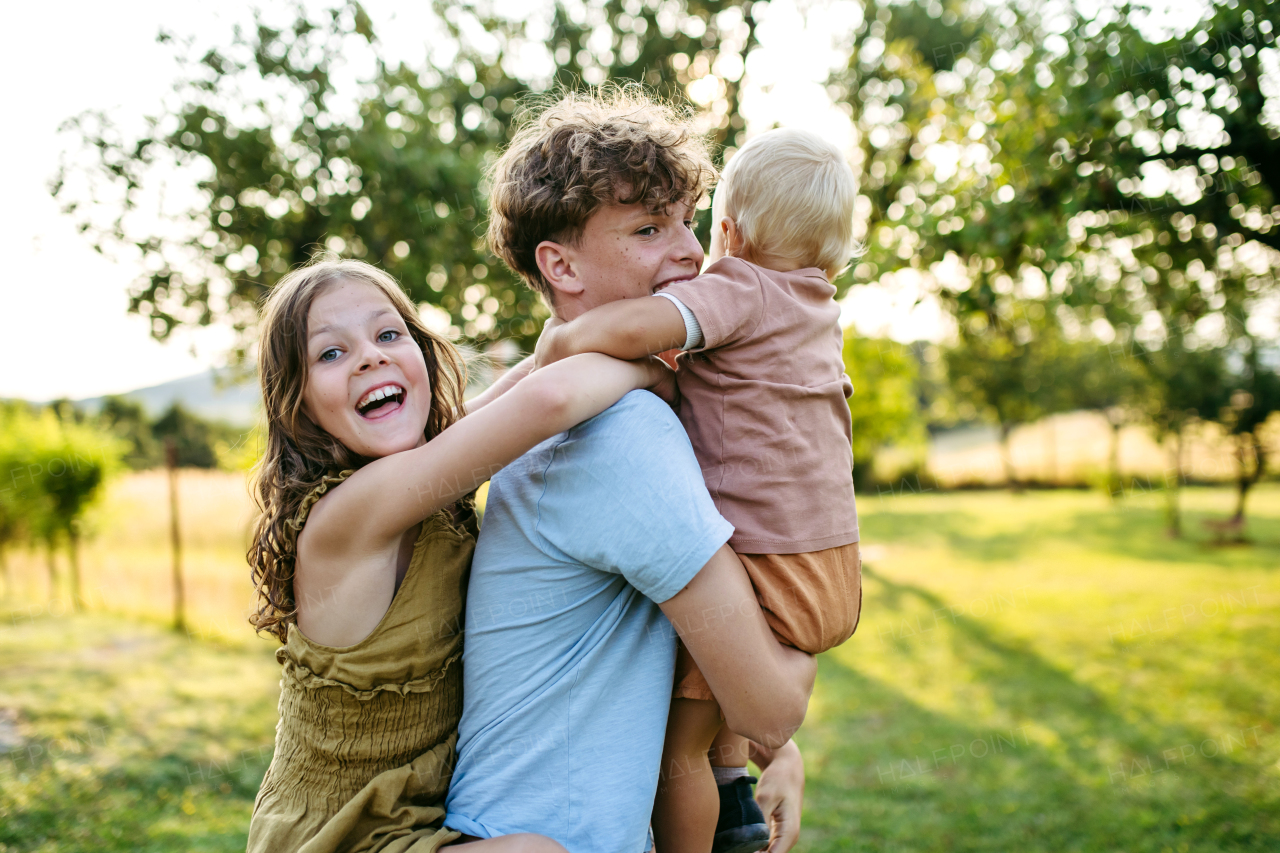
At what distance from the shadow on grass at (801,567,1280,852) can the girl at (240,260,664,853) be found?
486cm

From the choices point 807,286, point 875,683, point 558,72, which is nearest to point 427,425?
point 807,286

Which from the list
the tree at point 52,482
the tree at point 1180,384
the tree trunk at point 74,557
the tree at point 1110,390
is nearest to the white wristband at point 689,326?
the tree at point 52,482

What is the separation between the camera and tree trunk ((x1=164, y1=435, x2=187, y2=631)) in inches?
374

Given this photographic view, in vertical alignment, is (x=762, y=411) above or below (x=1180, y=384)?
above

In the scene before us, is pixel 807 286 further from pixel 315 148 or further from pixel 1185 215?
pixel 315 148

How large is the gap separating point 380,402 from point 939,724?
7.83 metres

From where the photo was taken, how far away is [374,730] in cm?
147

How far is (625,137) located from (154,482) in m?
12.0

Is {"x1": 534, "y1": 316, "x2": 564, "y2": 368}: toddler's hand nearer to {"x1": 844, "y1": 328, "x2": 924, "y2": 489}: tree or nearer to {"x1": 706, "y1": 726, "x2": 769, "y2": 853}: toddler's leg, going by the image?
{"x1": 706, "y1": 726, "x2": 769, "y2": 853}: toddler's leg

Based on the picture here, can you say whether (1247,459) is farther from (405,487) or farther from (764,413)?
(405,487)

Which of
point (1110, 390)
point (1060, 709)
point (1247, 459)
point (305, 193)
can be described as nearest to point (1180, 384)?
point (1247, 459)

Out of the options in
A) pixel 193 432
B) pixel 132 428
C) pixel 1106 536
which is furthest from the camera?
pixel 1106 536

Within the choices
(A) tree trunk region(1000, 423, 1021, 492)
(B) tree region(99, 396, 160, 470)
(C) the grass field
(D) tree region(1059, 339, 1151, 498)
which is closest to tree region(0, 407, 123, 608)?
(C) the grass field

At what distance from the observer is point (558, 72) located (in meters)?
10.1
